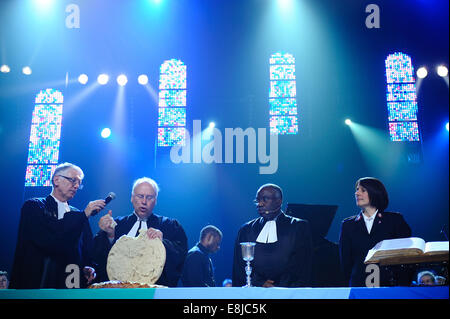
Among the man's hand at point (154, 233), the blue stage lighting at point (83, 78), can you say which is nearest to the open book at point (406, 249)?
the man's hand at point (154, 233)

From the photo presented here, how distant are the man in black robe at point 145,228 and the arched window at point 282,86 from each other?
5.94m

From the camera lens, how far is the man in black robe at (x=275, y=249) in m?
3.96

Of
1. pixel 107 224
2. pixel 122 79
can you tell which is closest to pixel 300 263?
pixel 107 224

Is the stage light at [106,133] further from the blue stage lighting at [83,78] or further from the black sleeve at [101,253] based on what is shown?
the black sleeve at [101,253]

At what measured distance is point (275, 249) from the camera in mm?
4070

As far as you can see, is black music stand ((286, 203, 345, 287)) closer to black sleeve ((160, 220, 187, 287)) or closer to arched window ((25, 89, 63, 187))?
black sleeve ((160, 220, 187, 287))

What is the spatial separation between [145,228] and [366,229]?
212cm

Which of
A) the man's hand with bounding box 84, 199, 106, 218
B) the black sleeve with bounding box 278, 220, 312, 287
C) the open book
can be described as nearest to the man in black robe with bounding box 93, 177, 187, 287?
the man's hand with bounding box 84, 199, 106, 218

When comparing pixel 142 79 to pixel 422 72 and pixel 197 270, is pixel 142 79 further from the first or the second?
pixel 422 72

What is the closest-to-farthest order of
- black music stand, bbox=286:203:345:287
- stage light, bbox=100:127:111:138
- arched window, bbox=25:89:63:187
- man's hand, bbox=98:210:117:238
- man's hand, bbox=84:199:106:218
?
man's hand, bbox=84:199:106:218 → man's hand, bbox=98:210:117:238 → black music stand, bbox=286:203:345:287 → arched window, bbox=25:89:63:187 → stage light, bbox=100:127:111:138

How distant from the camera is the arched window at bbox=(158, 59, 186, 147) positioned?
32.6 feet

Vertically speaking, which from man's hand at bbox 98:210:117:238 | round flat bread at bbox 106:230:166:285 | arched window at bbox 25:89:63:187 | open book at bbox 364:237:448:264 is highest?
arched window at bbox 25:89:63:187

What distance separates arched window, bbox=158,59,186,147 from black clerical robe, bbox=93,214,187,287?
551cm
